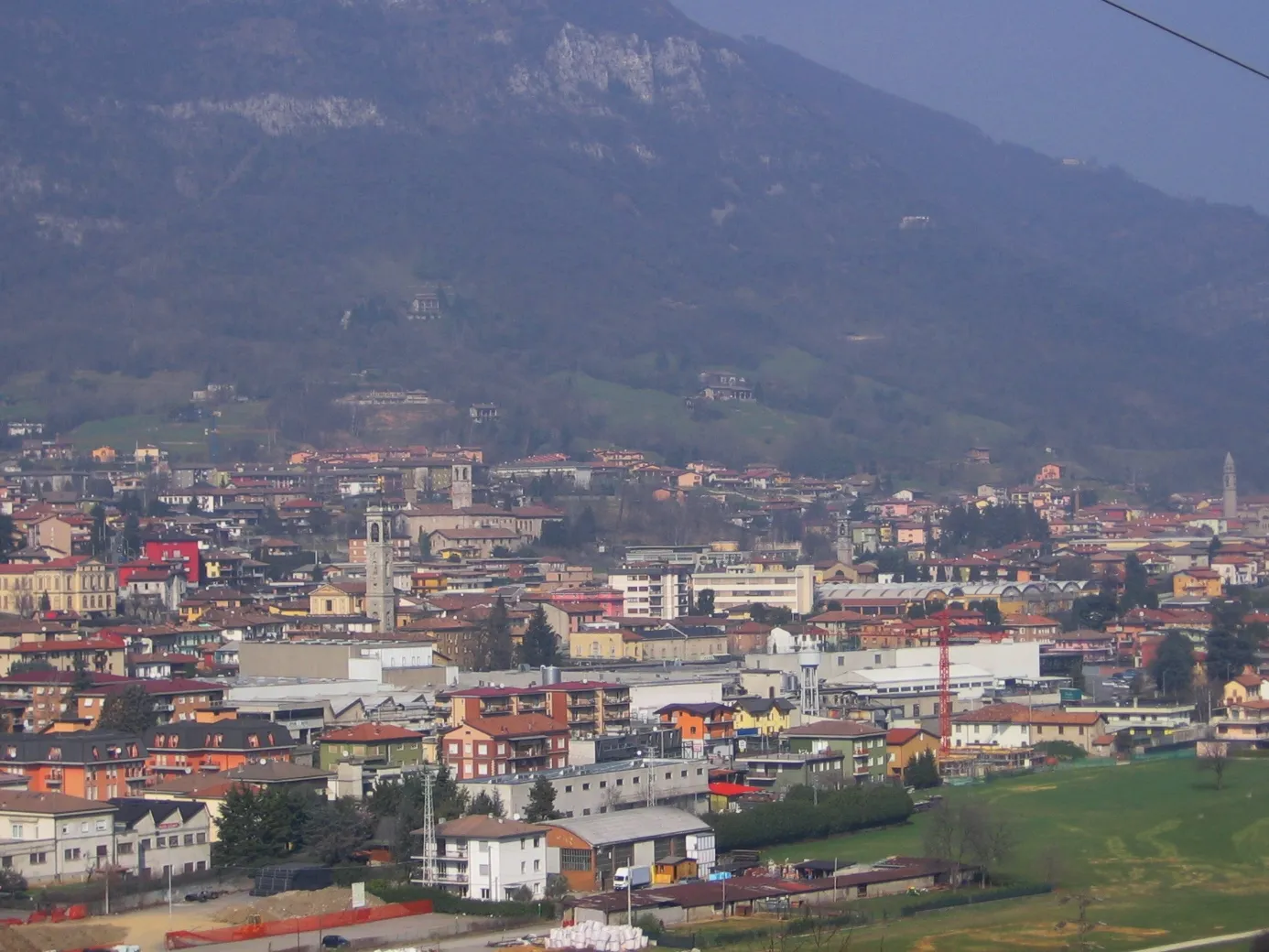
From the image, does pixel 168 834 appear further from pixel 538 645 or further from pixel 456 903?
pixel 538 645

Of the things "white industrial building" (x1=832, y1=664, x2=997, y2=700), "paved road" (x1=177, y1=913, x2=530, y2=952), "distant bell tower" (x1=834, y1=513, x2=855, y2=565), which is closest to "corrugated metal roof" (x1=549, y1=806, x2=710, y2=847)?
"paved road" (x1=177, y1=913, x2=530, y2=952)

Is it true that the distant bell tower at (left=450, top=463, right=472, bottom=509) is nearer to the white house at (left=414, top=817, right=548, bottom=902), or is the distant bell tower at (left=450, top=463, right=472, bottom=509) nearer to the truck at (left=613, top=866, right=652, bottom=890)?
the truck at (left=613, top=866, right=652, bottom=890)

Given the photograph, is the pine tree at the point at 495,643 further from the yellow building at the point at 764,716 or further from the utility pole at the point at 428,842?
the utility pole at the point at 428,842

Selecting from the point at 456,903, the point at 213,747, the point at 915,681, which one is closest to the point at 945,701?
the point at 915,681

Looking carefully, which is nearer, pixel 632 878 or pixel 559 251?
pixel 632 878

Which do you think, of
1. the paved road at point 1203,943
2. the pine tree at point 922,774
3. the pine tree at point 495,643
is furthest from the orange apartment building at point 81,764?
the pine tree at point 495,643

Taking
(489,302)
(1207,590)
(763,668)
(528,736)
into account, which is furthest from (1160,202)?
(528,736)
